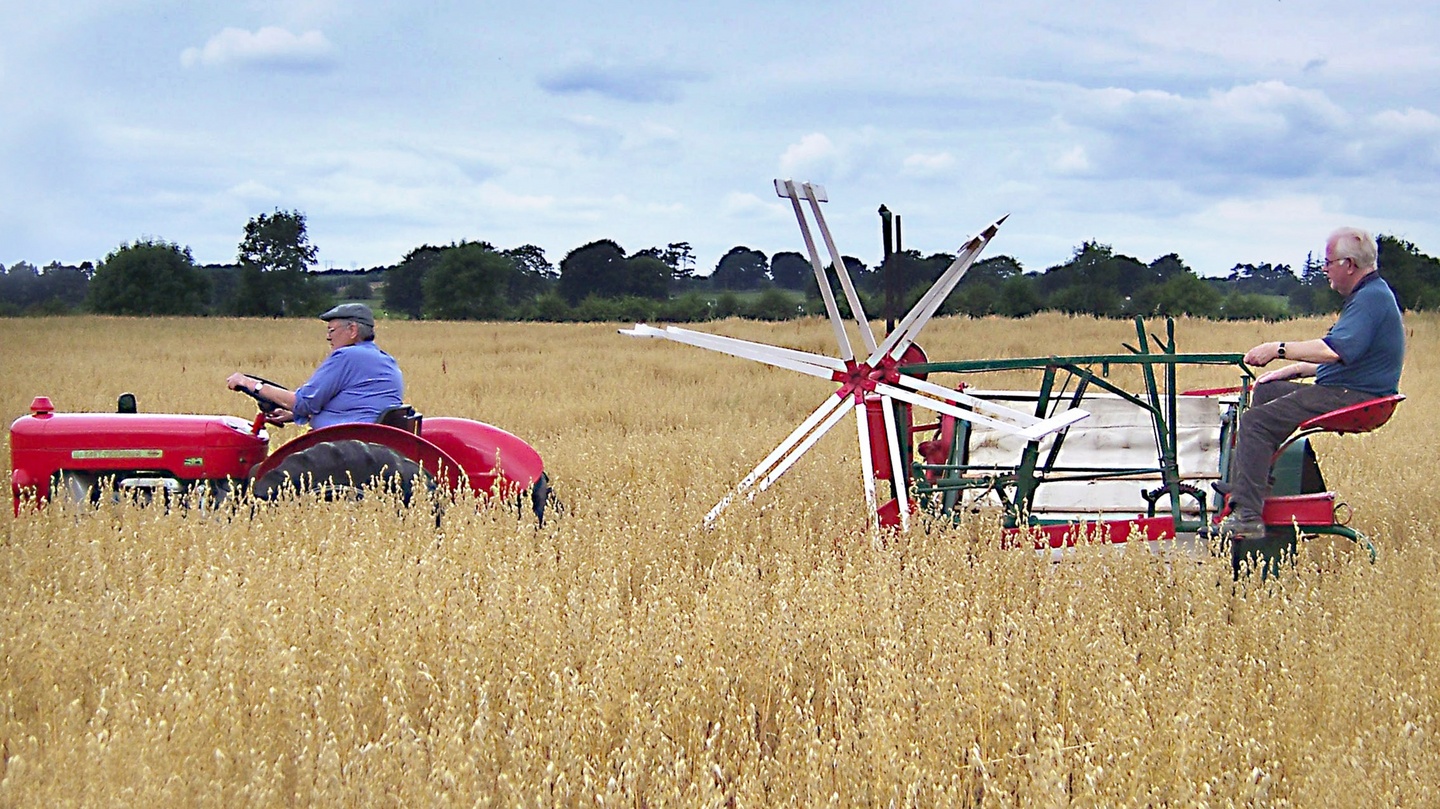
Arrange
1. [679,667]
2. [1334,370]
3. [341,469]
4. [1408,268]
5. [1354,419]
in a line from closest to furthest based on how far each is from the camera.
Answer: [679,667] < [1354,419] < [1334,370] < [341,469] < [1408,268]

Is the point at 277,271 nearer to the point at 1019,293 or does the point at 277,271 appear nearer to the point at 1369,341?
the point at 1019,293

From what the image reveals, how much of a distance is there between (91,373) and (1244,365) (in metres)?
17.1

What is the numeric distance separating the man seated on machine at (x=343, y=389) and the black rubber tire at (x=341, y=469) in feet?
0.99

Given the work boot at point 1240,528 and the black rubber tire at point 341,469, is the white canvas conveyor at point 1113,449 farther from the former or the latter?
the black rubber tire at point 341,469

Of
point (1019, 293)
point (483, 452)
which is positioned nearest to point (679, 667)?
point (483, 452)

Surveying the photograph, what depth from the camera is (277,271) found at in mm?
57094

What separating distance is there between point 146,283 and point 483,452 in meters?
59.5

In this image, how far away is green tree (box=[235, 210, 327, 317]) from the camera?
5522 centimetres

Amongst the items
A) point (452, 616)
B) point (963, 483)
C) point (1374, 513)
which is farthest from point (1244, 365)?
point (452, 616)

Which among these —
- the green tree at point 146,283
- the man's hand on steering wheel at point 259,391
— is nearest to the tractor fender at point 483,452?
the man's hand on steering wheel at point 259,391

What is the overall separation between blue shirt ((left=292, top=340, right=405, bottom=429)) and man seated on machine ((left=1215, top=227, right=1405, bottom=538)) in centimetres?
401

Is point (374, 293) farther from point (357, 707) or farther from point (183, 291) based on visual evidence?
point (357, 707)

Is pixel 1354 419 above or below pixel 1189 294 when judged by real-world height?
below

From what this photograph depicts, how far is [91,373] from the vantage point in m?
17.2
